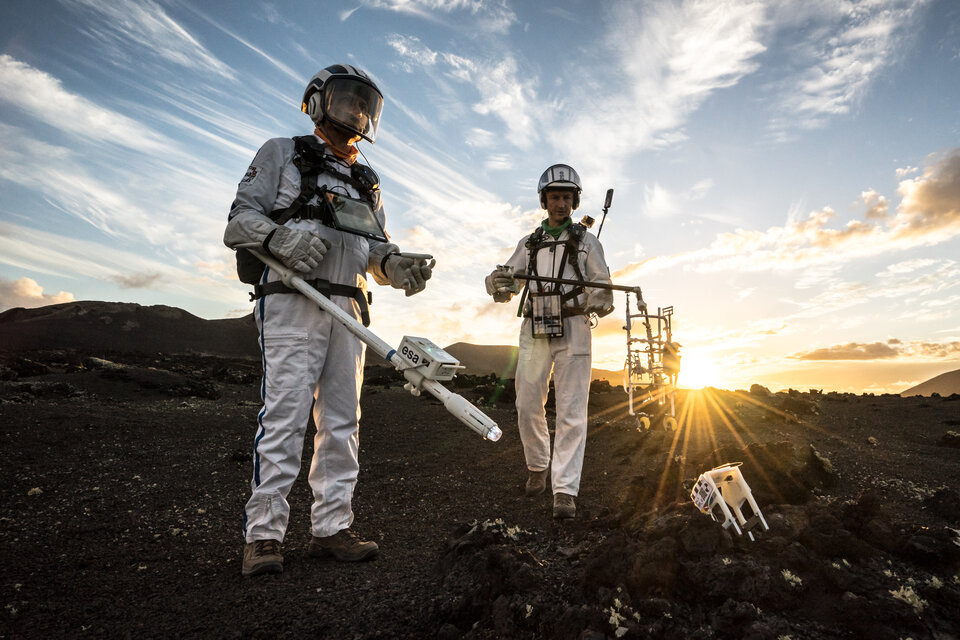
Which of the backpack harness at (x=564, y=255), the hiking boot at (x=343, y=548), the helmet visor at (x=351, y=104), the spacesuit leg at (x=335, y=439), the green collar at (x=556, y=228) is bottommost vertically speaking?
the hiking boot at (x=343, y=548)

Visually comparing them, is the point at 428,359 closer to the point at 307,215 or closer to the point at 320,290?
the point at 320,290

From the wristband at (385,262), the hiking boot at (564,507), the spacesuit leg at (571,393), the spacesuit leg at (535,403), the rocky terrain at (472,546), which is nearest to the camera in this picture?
the rocky terrain at (472,546)

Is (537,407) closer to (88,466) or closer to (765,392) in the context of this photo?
(88,466)

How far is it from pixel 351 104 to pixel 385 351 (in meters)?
1.94

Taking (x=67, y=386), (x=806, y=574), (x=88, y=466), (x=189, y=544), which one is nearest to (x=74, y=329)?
(x=67, y=386)

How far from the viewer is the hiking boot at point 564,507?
4102mm

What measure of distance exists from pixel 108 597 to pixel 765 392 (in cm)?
1828

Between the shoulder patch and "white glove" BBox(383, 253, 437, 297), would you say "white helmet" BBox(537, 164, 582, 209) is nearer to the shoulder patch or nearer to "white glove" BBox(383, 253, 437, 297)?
"white glove" BBox(383, 253, 437, 297)

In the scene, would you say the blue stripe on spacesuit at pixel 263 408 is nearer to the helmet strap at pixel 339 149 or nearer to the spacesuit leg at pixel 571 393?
the helmet strap at pixel 339 149

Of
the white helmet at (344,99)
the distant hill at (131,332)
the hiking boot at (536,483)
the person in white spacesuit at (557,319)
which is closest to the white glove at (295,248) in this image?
the white helmet at (344,99)

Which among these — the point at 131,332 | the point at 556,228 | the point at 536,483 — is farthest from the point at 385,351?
the point at 131,332


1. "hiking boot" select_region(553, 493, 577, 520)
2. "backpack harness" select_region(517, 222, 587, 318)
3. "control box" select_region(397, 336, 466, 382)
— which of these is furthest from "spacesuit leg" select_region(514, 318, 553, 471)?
"control box" select_region(397, 336, 466, 382)

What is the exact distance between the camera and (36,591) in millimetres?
2873

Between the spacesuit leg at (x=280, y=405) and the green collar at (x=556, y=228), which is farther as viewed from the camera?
the green collar at (x=556, y=228)
